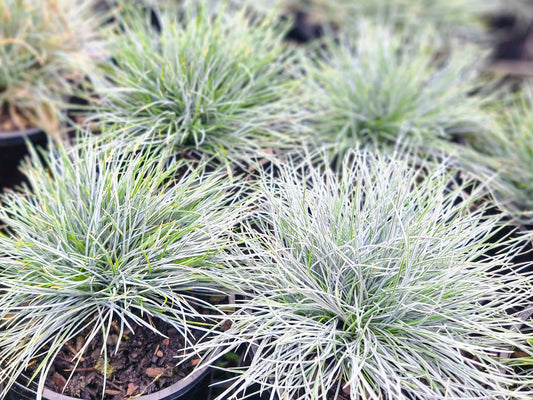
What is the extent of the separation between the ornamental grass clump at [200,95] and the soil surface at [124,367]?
25.8 inches

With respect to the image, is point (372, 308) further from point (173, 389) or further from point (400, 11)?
point (400, 11)

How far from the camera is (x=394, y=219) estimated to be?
1482mm

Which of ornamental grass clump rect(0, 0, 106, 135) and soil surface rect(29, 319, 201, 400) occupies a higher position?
ornamental grass clump rect(0, 0, 106, 135)

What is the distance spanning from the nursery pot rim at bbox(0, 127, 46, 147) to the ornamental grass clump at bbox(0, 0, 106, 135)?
0.03 meters

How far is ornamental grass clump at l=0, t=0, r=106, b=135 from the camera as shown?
2.15 m

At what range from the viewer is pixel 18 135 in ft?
6.82

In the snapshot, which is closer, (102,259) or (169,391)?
(169,391)

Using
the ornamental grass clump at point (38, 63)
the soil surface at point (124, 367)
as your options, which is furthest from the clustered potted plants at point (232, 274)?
the ornamental grass clump at point (38, 63)

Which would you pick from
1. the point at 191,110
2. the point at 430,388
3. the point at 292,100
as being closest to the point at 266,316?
the point at 430,388

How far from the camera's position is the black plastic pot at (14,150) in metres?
2.08

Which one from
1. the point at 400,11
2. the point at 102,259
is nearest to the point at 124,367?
the point at 102,259

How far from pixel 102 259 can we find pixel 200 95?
655 mm

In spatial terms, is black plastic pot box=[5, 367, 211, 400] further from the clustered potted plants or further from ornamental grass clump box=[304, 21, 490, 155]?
ornamental grass clump box=[304, 21, 490, 155]

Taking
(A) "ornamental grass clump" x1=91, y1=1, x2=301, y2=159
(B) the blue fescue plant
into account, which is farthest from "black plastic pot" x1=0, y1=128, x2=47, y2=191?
(B) the blue fescue plant
